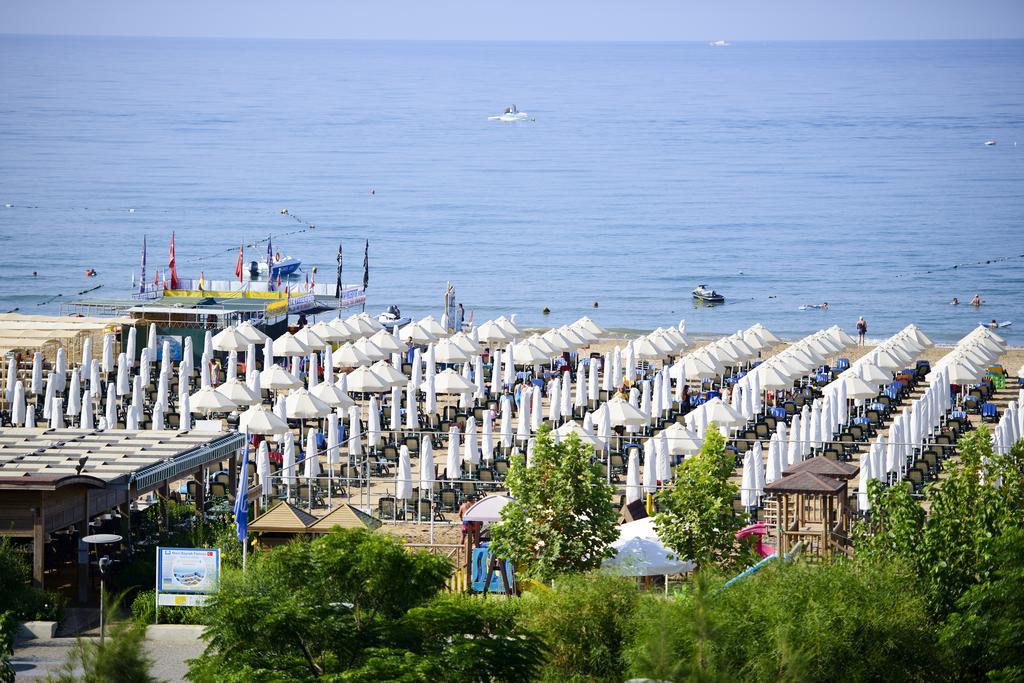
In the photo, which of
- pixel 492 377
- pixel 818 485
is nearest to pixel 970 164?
pixel 492 377

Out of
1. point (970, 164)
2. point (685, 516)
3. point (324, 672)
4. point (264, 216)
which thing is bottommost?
point (324, 672)

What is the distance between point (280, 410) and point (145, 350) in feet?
20.2

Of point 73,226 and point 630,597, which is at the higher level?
point 73,226

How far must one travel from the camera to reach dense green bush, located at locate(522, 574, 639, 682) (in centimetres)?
1561

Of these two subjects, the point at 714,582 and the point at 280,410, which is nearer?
the point at 714,582

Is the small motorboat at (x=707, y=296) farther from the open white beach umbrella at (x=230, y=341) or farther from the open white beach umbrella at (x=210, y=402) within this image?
the open white beach umbrella at (x=210, y=402)

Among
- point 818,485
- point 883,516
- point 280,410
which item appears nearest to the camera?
→ point 883,516

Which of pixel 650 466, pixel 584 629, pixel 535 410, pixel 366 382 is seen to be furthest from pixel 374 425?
pixel 584 629

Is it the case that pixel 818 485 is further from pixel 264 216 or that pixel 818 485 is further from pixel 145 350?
pixel 264 216

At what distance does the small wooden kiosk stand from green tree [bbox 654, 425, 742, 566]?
27.4 inches

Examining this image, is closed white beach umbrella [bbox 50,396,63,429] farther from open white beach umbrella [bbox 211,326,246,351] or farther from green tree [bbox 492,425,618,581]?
green tree [bbox 492,425,618,581]

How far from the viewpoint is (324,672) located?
1417 cm

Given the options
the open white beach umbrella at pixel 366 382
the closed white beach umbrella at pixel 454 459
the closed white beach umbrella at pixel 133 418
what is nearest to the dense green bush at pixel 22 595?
the closed white beach umbrella at pixel 454 459

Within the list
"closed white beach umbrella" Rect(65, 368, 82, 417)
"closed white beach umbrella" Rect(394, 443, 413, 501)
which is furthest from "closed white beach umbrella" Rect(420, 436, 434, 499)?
"closed white beach umbrella" Rect(65, 368, 82, 417)
